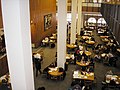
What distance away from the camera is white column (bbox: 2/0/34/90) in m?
4.29

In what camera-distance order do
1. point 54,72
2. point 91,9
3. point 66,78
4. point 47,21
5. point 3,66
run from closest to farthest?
point 54,72 → point 3,66 → point 66,78 → point 47,21 → point 91,9

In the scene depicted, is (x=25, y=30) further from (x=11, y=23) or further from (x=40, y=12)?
(x=40, y=12)

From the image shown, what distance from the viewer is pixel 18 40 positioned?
177 inches

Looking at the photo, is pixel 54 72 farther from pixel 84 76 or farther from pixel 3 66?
pixel 3 66

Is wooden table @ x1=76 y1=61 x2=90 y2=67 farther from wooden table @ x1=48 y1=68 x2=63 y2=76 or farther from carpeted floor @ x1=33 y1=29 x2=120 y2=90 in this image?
wooden table @ x1=48 y1=68 x2=63 y2=76

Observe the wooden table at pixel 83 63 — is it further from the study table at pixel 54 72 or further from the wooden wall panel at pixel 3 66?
the wooden wall panel at pixel 3 66

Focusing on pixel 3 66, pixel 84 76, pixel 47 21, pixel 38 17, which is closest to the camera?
pixel 84 76

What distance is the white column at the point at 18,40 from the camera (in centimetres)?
429

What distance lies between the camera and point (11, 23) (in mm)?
4402

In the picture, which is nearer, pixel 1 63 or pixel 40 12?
pixel 1 63

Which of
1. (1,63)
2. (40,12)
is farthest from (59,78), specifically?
(40,12)

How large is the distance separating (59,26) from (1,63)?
4.58m

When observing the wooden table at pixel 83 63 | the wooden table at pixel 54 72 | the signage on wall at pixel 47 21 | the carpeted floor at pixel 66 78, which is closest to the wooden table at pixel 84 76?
the carpeted floor at pixel 66 78

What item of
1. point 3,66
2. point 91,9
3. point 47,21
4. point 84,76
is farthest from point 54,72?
point 91,9
